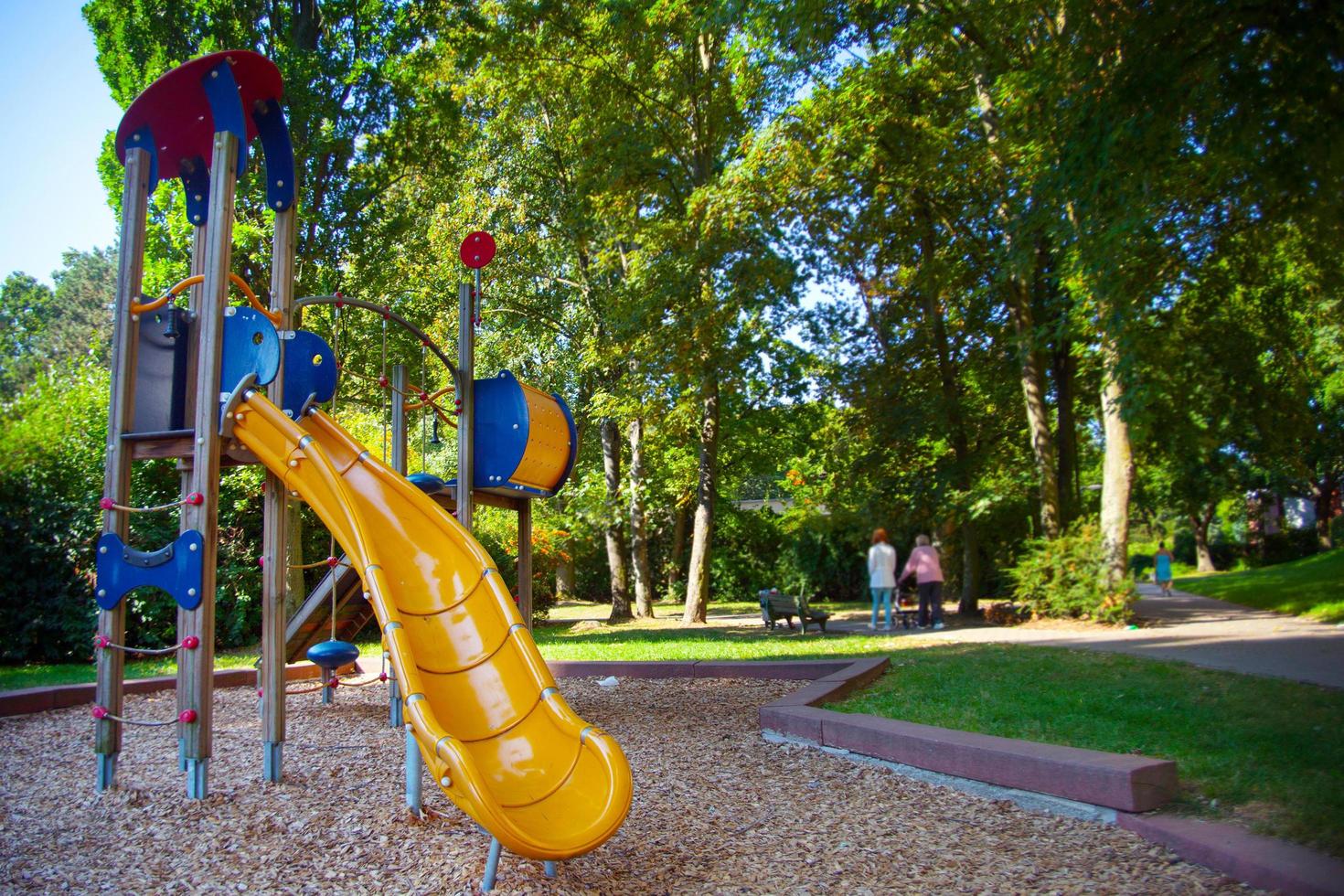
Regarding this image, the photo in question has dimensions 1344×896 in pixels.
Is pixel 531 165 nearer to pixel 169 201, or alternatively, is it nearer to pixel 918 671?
pixel 169 201

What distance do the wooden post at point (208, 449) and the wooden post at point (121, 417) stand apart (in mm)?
431

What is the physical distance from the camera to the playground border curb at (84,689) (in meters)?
7.64

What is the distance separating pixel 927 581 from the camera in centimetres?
1496

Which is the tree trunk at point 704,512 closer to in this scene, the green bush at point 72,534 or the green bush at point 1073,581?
the green bush at point 1073,581

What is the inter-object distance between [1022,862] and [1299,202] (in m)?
4.38

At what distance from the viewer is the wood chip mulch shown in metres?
3.64

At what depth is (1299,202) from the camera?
5598mm

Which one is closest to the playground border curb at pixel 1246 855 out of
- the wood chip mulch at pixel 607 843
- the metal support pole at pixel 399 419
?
the wood chip mulch at pixel 607 843

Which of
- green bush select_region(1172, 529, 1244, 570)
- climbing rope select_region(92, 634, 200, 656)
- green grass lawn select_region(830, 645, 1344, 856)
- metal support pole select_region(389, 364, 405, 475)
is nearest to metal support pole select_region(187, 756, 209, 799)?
climbing rope select_region(92, 634, 200, 656)

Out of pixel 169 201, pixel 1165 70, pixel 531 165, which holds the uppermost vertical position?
pixel 531 165

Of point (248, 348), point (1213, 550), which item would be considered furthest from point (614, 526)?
point (1213, 550)

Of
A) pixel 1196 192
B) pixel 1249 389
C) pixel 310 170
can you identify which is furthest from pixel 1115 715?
pixel 310 170

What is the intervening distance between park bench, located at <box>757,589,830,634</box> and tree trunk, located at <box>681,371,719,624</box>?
5.32ft

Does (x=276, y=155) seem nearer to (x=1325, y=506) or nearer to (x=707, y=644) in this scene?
(x=707, y=644)
